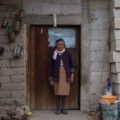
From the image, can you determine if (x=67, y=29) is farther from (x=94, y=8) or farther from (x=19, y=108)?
(x=19, y=108)

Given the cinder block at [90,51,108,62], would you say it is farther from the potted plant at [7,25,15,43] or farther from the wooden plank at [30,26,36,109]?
the potted plant at [7,25,15,43]

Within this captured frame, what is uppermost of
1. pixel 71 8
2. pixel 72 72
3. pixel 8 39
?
pixel 71 8

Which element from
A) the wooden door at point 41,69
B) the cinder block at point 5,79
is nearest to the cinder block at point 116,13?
the wooden door at point 41,69

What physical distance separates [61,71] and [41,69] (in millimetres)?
682

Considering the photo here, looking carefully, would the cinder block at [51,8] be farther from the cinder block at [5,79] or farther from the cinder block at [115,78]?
the cinder block at [115,78]

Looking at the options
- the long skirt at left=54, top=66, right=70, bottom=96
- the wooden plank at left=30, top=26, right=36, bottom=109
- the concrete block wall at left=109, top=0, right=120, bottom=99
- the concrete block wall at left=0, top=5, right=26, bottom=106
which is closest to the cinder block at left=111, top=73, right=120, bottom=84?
the concrete block wall at left=109, top=0, right=120, bottom=99

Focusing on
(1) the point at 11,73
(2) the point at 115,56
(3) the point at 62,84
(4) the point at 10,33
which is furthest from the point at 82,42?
(1) the point at 11,73

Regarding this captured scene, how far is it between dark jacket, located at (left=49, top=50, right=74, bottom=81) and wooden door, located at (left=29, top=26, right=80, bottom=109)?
0.40 m

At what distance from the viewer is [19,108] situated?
913 cm

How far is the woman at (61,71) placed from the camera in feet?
30.5

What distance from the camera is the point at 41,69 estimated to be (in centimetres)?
980

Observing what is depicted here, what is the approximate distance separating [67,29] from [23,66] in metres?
1.41

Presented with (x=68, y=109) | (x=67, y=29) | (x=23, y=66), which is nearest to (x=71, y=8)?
(x=67, y=29)

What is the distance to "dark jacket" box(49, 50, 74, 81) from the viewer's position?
930 centimetres
